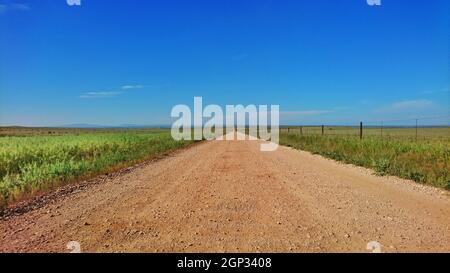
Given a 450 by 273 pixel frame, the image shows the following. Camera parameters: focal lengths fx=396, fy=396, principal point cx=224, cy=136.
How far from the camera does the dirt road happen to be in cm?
511

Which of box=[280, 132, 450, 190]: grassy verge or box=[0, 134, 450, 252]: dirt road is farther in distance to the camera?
box=[280, 132, 450, 190]: grassy verge

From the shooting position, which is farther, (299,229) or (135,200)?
(135,200)

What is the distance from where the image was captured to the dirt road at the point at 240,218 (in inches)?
201

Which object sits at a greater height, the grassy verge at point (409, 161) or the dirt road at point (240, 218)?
the grassy verge at point (409, 161)

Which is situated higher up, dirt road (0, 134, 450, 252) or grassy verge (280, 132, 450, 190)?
grassy verge (280, 132, 450, 190)

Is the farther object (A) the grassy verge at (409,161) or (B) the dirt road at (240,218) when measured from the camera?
(A) the grassy verge at (409,161)

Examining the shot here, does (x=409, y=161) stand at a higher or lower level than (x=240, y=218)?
higher

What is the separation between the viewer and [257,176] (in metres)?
11.8

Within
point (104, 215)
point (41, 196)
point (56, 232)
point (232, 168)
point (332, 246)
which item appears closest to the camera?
point (332, 246)

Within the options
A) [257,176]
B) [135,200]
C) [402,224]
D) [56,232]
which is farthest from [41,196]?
[402,224]

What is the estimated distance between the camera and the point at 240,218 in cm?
652

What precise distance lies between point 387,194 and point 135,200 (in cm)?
541
